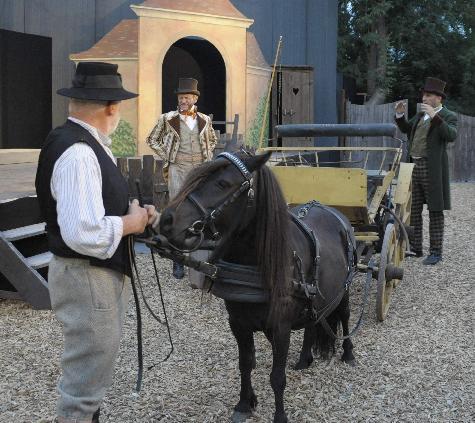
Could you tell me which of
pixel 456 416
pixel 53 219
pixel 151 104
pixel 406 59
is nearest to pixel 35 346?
pixel 53 219

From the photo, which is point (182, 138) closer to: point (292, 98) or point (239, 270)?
point (239, 270)

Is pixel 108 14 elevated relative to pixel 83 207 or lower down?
elevated

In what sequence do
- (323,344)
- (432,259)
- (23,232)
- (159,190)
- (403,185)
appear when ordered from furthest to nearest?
(159,190)
(432,259)
(403,185)
(23,232)
(323,344)

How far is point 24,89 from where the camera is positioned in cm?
1320

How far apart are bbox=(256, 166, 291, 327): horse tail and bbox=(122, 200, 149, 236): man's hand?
0.69 metres

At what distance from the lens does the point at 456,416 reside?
3.84 meters

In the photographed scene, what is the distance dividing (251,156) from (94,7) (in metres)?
12.2

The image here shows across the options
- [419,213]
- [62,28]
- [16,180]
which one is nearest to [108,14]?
[62,28]

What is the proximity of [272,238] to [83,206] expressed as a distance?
1.08m

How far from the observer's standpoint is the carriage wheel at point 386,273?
17.5 feet

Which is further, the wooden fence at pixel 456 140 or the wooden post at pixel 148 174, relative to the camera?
the wooden fence at pixel 456 140

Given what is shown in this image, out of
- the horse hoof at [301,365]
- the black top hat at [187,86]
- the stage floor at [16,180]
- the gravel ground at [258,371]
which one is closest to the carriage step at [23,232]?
the stage floor at [16,180]

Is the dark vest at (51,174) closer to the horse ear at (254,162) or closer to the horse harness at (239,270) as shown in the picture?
the horse harness at (239,270)

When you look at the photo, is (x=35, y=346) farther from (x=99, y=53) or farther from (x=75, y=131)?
(x=99, y=53)
